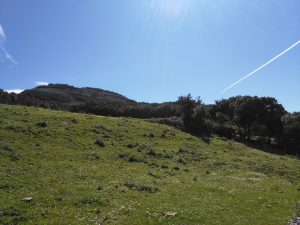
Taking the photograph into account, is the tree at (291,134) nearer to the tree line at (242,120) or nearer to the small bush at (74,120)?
the tree line at (242,120)

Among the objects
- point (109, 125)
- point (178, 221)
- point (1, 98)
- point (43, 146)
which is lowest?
point (178, 221)

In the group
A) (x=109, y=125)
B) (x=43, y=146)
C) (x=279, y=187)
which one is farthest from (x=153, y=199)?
(x=109, y=125)

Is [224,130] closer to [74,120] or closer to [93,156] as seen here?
[74,120]

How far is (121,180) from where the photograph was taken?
29.6 meters

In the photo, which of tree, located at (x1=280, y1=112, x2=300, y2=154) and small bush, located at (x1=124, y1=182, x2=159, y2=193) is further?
tree, located at (x1=280, y1=112, x2=300, y2=154)

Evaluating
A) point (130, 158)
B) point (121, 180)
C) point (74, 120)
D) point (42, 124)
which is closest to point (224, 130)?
point (74, 120)

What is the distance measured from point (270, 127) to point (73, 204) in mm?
85879

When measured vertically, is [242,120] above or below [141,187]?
above

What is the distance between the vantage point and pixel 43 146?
40344mm

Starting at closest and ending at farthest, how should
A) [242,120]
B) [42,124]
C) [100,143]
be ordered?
[100,143]
[42,124]
[242,120]

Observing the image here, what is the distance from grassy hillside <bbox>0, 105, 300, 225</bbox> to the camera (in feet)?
66.1

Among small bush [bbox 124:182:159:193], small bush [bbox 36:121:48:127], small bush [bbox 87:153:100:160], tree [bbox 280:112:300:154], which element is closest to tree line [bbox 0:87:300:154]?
tree [bbox 280:112:300:154]

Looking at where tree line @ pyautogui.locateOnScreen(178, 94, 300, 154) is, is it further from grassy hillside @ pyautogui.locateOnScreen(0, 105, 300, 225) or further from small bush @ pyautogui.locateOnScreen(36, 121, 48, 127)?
small bush @ pyautogui.locateOnScreen(36, 121, 48, 127)

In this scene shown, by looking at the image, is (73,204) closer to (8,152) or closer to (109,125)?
(8,152)
